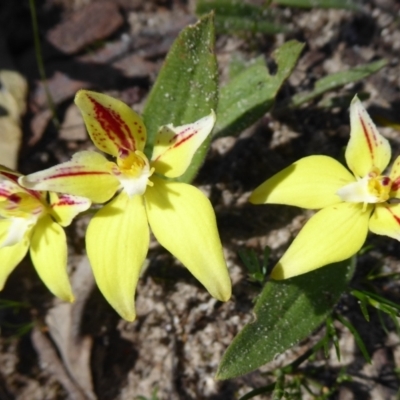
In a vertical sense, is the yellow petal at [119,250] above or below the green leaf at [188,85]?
below

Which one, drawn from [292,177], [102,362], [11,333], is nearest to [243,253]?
[292,177]

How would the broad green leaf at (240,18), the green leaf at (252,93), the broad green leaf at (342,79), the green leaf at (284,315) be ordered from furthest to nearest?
the broad green leaf at (240,18) → the broad green leaf at (342,79) → the green leaf at (252,93) → the green leaf at (284,315)

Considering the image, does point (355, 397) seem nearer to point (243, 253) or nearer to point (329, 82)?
point (243, 253)

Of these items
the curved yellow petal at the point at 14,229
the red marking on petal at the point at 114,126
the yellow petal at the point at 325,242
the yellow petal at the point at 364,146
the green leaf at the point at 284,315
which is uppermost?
the red marking on petal at the point at 114,126

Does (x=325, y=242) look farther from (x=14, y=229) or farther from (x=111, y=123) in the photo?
(x=14, y=229)

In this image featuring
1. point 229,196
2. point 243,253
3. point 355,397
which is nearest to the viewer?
point 243,253

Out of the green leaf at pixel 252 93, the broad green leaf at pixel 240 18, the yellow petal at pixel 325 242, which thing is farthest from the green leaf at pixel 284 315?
the broad green leaf at pixel 240 18

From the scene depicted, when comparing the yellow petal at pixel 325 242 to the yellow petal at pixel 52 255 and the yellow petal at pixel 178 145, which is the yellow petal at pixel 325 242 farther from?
the yellow petal at pixel 52 255

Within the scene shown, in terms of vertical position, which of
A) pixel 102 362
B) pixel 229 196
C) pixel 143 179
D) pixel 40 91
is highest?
pixel 143 179

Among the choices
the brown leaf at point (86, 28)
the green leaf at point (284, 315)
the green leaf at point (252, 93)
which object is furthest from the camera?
the brown leaf at point (86, 28)
